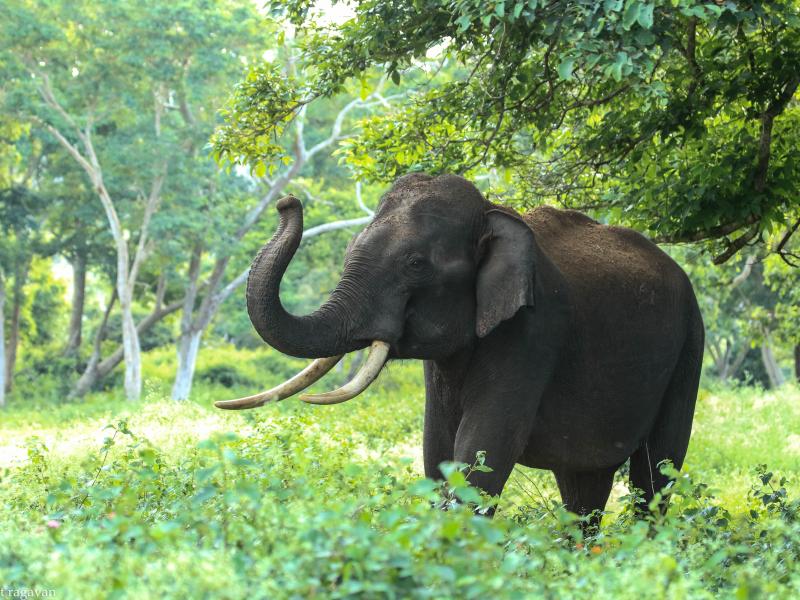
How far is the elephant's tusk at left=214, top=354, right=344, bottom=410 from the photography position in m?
5.65

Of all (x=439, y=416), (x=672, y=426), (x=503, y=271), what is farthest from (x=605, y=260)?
(x=439, y=416)

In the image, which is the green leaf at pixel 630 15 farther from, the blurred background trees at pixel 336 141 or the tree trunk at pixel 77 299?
the tree trunk at pixel 77 299

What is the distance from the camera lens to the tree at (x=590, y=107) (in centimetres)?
702

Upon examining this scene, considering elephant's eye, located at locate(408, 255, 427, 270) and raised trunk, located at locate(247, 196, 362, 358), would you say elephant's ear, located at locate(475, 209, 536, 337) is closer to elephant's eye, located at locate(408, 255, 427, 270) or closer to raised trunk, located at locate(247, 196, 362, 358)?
elephant's eye, located at locate(408, 255, 427, 270)

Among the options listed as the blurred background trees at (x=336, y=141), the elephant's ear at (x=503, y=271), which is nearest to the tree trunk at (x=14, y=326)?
the blurred background trees at (x=336, y=141)

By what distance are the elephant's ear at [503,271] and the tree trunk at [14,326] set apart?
2607cm

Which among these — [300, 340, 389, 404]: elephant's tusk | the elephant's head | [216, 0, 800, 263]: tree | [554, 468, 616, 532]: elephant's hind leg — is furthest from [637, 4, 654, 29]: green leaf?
[554, 468, 616, 532]: elephant's hind leg

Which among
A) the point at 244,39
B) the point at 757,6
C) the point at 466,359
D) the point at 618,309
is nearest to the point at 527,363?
the point at 466,359

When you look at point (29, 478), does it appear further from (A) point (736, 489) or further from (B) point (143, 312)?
(B) point (143, 312)

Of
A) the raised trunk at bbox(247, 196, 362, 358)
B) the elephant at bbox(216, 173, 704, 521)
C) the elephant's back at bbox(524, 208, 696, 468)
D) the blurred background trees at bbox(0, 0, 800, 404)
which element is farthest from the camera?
the blurred background trees at bbox(0, 0, 800, 404)

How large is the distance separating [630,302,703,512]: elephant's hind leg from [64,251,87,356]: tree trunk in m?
25.9

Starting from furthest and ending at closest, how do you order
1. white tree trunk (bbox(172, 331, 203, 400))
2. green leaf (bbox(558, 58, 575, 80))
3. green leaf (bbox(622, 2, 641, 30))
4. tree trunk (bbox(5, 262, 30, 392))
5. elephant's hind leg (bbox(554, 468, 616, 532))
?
tree trunk (bbox(5, 262, 30, 392)) → white tree trunk (bbox(172, 331, 203, 400)) → elephant's hind leg (bbox(554, 468, 616, 532)) → green leaf (bbox(558, 58, 575, 80)) → green leaf (bbox(622, 2, 641, 30))

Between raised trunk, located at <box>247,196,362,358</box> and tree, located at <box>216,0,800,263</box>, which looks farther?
tree, located at <box>216,0,800,263</box>

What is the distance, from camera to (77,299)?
32.2 metres
